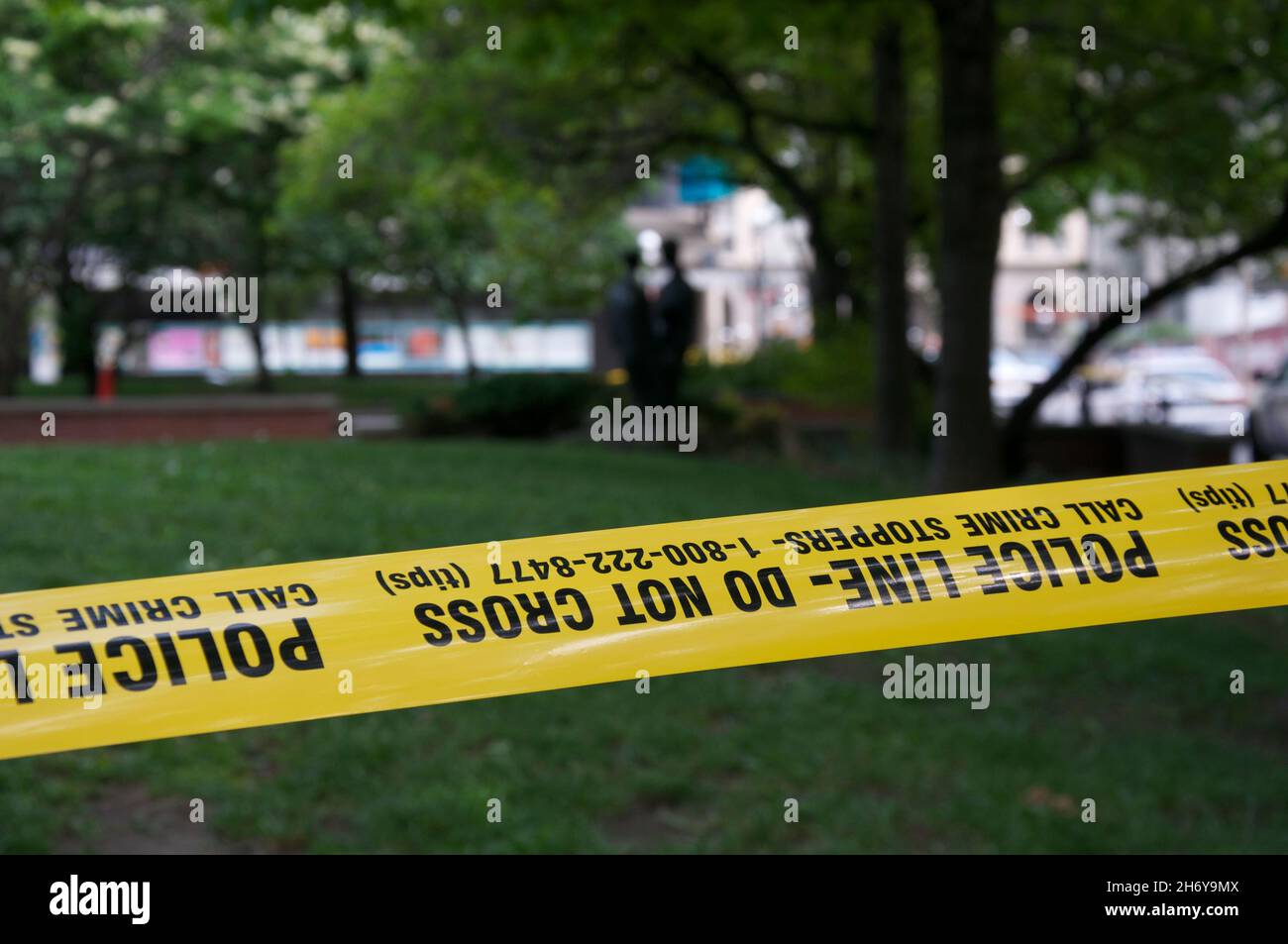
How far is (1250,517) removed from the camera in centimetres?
269

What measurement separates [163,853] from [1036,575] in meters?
3.48

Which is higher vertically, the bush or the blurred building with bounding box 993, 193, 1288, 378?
the blurred building with bounding box 993, 193, 1288, 378

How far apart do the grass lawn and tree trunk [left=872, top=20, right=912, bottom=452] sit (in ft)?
26.3

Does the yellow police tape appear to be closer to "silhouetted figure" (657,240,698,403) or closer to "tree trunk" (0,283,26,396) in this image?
"silhouetted figure" (657,240,698,403)

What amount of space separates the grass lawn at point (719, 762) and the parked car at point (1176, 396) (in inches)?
614

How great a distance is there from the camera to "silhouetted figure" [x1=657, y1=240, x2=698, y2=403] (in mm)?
18859

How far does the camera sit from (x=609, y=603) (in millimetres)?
2420

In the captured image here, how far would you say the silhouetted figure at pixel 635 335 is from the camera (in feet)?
60.7
